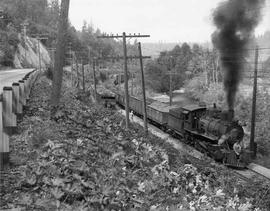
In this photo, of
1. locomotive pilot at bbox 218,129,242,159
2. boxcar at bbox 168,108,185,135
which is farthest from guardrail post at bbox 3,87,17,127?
boxcar at bbox 168,108,185,135

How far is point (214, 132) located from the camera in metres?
17.6

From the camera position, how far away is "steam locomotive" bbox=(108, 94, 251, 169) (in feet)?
56.1

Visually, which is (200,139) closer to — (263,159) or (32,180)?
(263,159)

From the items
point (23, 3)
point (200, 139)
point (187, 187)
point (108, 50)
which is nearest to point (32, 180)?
point (187, 187)

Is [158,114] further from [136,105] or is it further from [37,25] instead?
[37,25]

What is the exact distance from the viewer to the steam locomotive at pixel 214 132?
674 inches

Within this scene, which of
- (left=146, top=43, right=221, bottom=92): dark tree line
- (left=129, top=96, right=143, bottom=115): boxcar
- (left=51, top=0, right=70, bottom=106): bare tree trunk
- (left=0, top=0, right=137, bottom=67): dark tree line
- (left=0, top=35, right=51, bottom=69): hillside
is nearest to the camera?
(left=51, top=0, right=70, bottom=106): bare tree trunk

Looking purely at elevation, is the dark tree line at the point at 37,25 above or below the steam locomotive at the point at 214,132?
above

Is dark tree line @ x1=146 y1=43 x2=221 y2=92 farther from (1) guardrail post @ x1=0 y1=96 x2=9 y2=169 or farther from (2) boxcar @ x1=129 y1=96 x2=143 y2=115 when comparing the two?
(1) guardrail post @ x1=0 y1=96 x2=9 y2=169

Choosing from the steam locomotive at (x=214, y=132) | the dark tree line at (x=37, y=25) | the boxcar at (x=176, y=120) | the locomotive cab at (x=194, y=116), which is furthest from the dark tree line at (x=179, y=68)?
the locomotive cab at (x=194, y=116)

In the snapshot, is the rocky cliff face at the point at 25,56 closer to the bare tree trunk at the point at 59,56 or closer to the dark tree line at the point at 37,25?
the dark tree line at the point at 37,25

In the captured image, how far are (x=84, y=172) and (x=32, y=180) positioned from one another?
3.42ft

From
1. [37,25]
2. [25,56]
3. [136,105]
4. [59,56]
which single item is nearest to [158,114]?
[136,105]

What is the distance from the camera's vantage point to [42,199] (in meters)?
4.80
